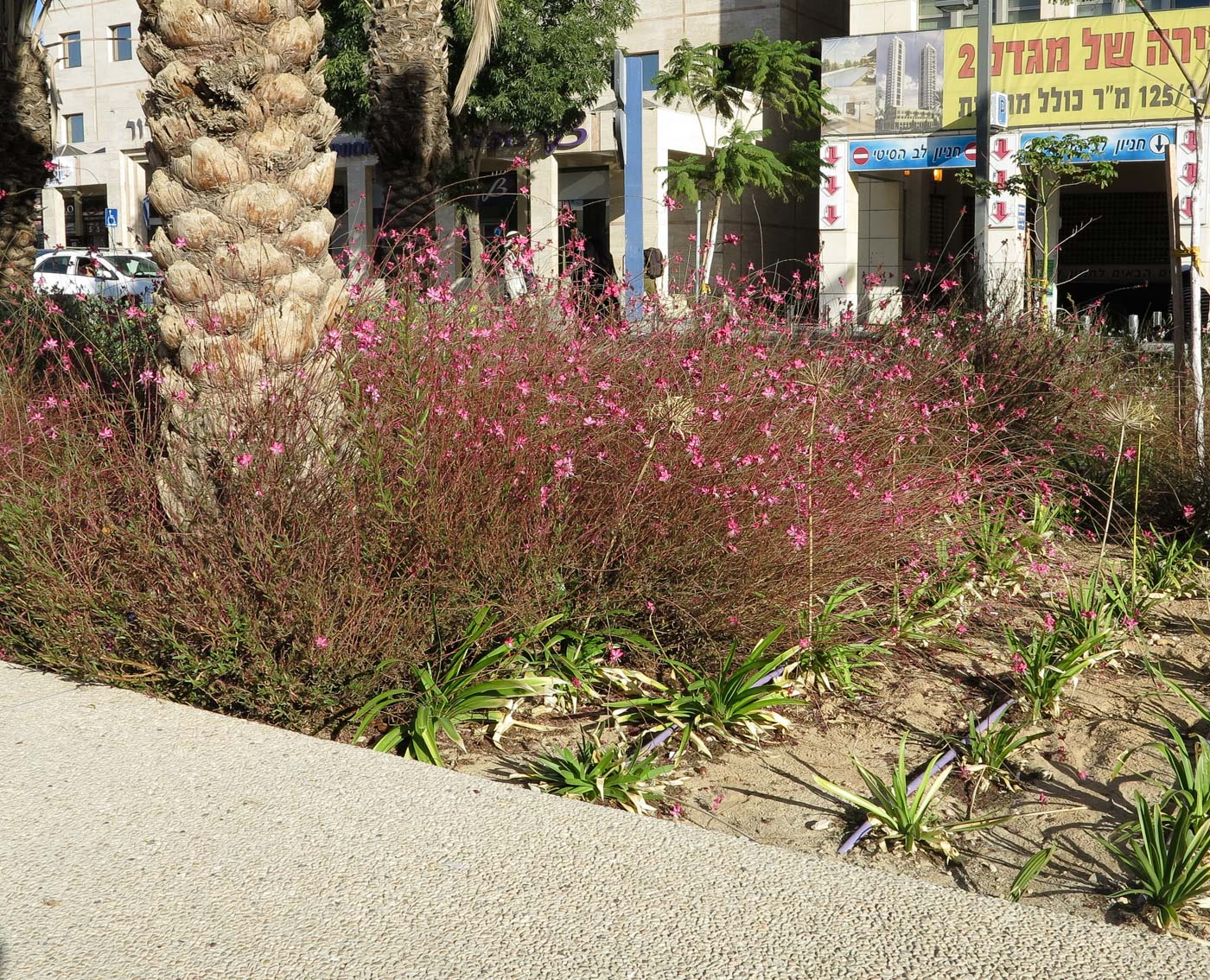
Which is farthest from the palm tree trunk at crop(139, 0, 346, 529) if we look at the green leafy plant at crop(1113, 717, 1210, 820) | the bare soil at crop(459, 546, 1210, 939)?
the green leafy plant at crop(1113, 717, 1210, 820)

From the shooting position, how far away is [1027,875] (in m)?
3.36

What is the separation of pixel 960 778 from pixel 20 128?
1149cm

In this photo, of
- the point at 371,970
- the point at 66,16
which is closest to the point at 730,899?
the point at 371,970

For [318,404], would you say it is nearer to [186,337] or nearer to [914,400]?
[186,337]

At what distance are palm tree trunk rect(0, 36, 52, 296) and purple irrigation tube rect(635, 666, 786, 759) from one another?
395 inches

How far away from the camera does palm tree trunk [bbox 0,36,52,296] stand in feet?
41.1

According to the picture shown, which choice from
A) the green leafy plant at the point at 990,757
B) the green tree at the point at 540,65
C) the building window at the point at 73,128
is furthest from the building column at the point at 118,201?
the green leafy plant at the point at 990,757

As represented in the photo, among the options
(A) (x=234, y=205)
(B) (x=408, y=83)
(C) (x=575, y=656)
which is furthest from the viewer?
(B) (x=408, y=83)

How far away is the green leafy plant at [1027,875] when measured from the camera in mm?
3346

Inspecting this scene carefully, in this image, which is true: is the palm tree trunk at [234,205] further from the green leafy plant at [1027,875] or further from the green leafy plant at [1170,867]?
the green leafy plant at [1170,867]

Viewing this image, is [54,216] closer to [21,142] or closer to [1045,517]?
[21,142]

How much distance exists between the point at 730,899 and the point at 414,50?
458 inches

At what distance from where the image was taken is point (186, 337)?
513 centimetres

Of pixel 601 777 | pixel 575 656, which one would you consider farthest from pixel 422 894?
pixel 575 656
